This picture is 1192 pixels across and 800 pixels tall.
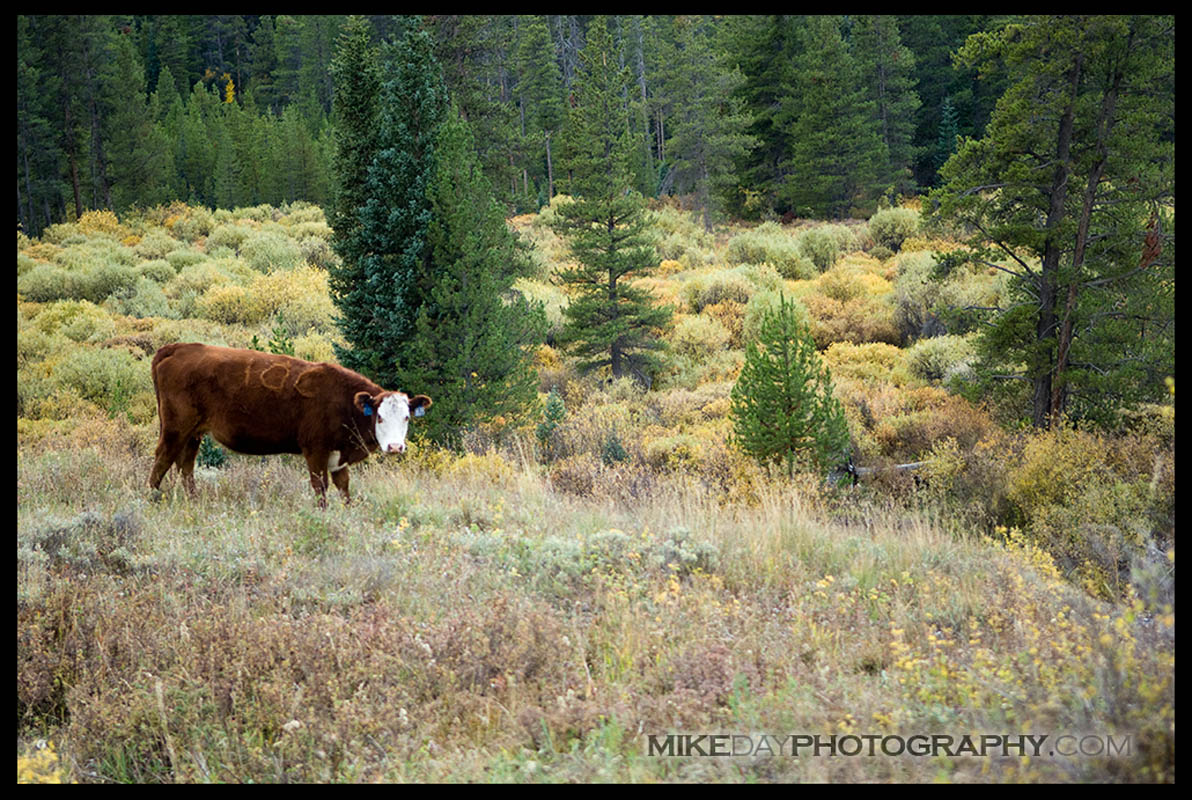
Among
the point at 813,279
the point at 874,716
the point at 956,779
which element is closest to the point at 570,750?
the point at 874,716

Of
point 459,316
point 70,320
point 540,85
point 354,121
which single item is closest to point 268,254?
point 354,121

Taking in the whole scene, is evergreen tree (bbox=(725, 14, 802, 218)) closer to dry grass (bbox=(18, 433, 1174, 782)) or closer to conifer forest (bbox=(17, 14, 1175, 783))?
conifer forest (bbox=(17, 14, 1175, 783))

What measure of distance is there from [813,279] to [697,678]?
2475cm

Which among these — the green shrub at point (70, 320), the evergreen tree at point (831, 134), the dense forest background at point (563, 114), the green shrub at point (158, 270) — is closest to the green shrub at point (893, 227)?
the dense forest background at point (563, 114)

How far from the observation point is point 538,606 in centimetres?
525

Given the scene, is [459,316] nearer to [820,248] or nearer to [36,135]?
[36,135]

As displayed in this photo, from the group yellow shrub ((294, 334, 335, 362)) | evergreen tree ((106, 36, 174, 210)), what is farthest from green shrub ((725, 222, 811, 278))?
evergreen tree ((106, 36, 174, 210))

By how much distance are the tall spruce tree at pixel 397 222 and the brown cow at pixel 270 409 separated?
3.27m

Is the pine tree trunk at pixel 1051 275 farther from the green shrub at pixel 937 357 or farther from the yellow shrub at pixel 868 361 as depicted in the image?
the yellow shrub at pixel 868 361

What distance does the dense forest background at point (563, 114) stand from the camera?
7082 millimetres

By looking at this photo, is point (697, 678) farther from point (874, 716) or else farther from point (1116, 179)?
point (1116, 179)

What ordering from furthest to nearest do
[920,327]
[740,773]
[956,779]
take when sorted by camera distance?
[920,327]
[740,773]
[956,779]
